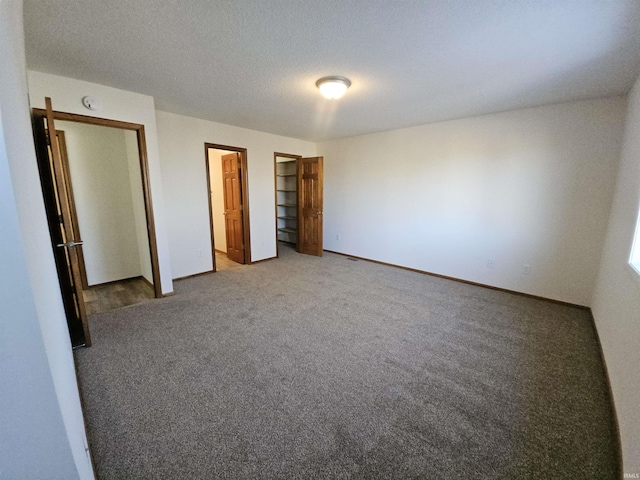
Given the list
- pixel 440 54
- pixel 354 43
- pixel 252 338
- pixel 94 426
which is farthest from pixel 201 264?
pixel 440 54

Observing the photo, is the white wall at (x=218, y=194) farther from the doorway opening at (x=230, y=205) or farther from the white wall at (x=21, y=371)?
the white wall at (x=21, y=371)

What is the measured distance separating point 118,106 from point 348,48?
2478 millimetres

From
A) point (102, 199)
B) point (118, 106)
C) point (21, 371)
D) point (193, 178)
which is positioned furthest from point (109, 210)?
point (21, 371)

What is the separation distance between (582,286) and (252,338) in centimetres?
378

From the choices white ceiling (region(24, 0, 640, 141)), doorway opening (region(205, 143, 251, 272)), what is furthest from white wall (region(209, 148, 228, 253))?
white ceiling (region(24, 0, 640, 141))

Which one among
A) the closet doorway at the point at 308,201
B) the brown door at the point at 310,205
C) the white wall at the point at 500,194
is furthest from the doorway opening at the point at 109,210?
the white wall at the point at 500,194

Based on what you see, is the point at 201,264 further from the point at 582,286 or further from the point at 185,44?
the point at 582,286

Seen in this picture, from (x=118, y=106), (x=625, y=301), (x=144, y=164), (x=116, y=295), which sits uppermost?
(x=118, y=106)

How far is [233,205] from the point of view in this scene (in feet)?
15.8

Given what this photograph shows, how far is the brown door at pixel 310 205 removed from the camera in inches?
201

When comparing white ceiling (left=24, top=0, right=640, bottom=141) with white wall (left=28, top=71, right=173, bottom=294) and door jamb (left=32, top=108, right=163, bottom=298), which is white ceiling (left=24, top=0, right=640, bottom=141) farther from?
door jamb (left=32, top=108, right=163, bottom=298)

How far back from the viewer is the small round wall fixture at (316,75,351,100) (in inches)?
93.6

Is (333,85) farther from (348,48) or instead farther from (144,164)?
(144,164)

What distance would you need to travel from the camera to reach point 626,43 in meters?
1.79
